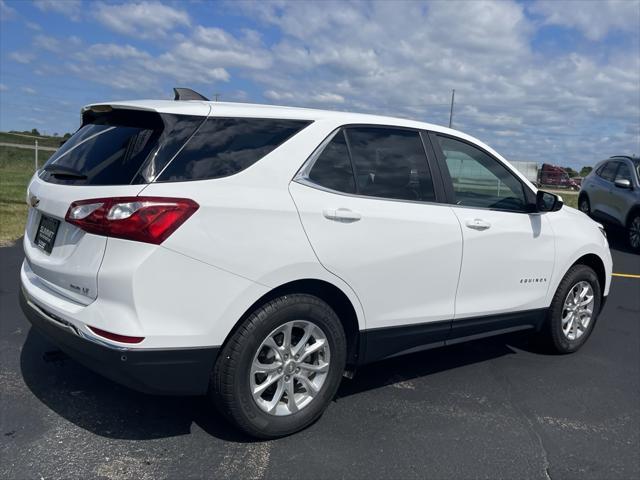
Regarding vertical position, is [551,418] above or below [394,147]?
below

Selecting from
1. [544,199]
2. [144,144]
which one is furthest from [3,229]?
[544,199]

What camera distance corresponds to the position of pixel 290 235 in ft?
10.3

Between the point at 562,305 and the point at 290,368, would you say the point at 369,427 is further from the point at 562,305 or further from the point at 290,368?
the point at 562,305

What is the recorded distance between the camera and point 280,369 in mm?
3270

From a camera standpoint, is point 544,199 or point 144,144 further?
point 544,199

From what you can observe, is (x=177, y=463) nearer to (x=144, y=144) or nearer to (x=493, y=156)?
(x=144, y=144)

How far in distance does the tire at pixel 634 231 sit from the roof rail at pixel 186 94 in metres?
9.58

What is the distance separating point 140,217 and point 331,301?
1.23 m

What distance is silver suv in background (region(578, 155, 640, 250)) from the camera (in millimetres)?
10914

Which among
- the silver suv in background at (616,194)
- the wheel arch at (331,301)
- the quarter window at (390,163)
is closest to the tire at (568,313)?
the quarter window at (390,163)

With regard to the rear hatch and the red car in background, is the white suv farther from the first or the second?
the red car in background

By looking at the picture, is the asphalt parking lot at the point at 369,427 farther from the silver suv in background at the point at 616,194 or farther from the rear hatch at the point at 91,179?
the silver suv in background at the point at 616,194

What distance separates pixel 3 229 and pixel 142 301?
7.96 meters

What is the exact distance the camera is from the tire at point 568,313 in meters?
4.91
